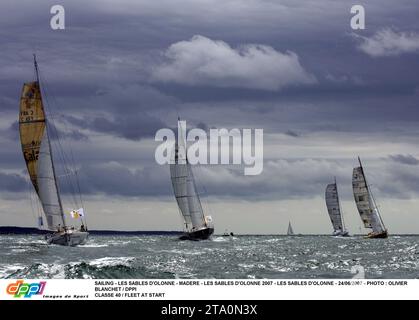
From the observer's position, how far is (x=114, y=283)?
19641mm

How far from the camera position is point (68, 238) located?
84875 millimetres

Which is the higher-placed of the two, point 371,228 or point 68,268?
point 68,268

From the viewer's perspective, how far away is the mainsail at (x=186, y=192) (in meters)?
113

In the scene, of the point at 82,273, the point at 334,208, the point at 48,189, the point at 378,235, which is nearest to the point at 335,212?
the point at 334,208

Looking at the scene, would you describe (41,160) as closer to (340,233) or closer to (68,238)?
(68,238)

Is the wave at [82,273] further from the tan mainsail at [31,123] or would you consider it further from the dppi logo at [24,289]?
the tan mainsail at [31,123]

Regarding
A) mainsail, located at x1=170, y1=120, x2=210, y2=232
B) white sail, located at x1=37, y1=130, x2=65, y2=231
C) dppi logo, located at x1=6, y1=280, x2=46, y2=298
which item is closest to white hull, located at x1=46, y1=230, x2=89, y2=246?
white sail, located at x1=37, y1=130, x2=65, y2=231

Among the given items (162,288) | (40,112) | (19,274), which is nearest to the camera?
(162,288)

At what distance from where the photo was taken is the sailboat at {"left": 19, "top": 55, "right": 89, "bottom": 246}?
8656 cm

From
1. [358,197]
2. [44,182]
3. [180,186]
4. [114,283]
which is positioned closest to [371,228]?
[358,197]
